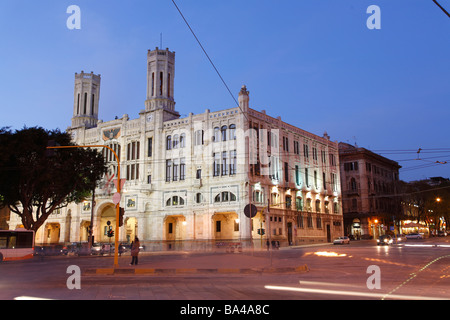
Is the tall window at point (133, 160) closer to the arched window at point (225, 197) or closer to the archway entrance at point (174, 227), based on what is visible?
the archway entrance at point (174, 227)

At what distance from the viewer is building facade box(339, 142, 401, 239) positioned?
74.7 meters

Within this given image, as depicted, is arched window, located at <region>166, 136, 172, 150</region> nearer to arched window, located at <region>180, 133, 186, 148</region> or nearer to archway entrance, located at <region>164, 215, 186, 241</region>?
arched window, located at <region>180, 133, 186, 148</region>

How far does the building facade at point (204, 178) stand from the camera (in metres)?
50.6

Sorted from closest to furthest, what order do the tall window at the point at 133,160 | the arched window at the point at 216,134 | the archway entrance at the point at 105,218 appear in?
the arched window at the point at 216,134 < the tall window at the point at 133,160 < the archway entrance at the point at 105,218

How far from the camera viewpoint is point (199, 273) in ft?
60.8

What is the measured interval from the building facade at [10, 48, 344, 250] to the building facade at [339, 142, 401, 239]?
9.93 m

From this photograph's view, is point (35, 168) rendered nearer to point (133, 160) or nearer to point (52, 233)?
point (133, 160)

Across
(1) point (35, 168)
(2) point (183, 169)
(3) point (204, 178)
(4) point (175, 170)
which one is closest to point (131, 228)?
(4) point (175, 170)

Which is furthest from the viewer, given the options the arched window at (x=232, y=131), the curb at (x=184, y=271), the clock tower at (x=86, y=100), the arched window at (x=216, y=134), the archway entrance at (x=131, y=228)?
the clock tower at (x=86, y=100)

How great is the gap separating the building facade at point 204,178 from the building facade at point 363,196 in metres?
9.93

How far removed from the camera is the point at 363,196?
74.8 m

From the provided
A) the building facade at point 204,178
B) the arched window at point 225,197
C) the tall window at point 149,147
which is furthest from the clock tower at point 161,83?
the arched window at point 225,197
